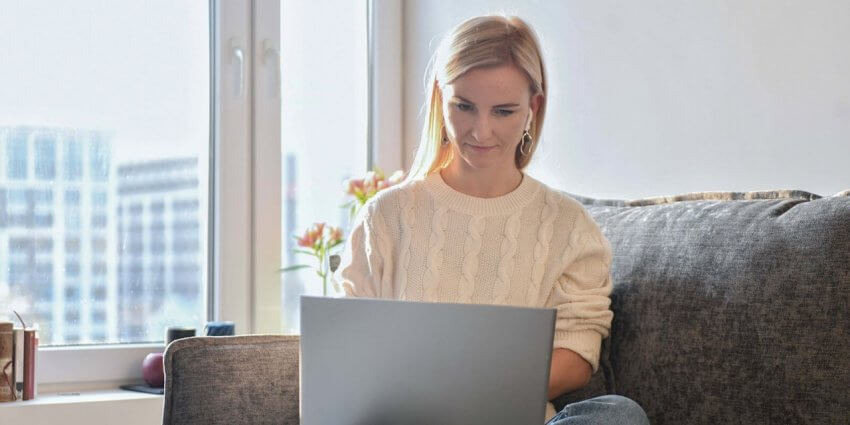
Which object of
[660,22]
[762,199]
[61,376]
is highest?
[660,22]

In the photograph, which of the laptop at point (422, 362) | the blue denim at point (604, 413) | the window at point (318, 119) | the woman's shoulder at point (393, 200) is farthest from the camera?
the window at point (318, 119)

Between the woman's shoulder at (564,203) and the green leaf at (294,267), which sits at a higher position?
the woman's shoulder at (564,203)

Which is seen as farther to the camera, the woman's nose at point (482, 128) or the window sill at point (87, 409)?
the window sill at point (87, 409)

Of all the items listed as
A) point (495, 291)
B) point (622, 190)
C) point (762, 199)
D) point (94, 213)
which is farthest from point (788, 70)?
point (94, 213)

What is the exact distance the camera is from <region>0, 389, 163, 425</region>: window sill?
217 cm

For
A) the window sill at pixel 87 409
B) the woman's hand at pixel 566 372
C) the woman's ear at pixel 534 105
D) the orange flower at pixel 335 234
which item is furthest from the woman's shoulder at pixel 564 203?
the window sill at pixel 87 409

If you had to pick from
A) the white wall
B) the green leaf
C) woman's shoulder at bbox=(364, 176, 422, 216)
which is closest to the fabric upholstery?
woman's shoulder at bbox=(364, 176, 422, 216)

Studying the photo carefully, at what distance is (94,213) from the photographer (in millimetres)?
2447

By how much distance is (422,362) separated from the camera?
3.60ft

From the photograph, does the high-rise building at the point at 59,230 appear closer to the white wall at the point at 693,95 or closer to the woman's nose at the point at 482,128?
the white wall at the point at 693,95

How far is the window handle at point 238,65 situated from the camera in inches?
103

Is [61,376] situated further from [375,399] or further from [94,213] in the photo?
[375,399]

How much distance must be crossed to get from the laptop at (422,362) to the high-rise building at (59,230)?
138cm

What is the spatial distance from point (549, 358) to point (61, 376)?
1.66 metres
